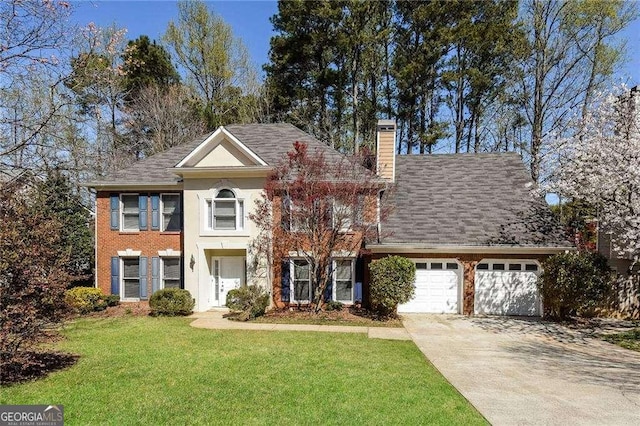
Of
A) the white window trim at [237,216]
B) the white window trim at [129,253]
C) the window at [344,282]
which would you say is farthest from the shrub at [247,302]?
the white window trim at [129,253]

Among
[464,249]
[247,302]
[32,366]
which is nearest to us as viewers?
[32,366]

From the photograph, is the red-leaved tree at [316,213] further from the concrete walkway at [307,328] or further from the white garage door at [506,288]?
the white garage door at [506,288]

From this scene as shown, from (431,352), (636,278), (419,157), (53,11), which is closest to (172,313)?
(431,352)

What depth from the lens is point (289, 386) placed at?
22.8 feet

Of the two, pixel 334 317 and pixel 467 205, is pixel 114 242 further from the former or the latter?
pixel 467 205

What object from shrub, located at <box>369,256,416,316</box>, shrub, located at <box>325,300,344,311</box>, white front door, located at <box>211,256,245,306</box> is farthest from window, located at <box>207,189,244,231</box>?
shrub, located at <box>369,256,416,316</box>

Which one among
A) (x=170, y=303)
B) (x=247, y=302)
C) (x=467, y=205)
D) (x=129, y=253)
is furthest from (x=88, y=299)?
(x=467, y=205)

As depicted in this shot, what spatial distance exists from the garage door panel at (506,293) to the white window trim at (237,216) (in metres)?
9.35

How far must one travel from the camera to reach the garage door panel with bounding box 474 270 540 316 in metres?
14.2

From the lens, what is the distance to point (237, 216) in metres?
14.9

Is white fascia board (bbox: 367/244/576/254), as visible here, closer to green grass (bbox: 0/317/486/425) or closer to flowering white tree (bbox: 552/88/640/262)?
flowering white tree (bbox: 552/88/640/262)

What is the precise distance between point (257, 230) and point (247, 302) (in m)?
2.85

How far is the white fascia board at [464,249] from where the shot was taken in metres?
13.8

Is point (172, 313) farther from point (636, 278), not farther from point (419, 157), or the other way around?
point (636, 278)
